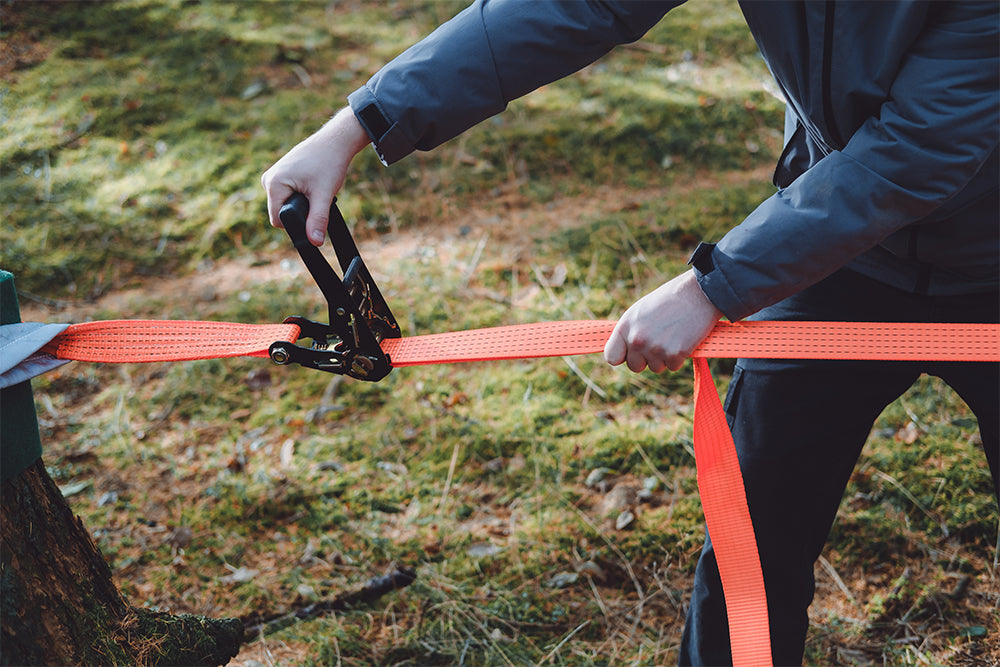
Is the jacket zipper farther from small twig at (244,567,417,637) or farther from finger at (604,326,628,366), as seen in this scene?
small twig at (244,567,417,637)

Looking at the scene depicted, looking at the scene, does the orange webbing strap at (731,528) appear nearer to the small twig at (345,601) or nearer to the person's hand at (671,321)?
the person's hand at (671,321)

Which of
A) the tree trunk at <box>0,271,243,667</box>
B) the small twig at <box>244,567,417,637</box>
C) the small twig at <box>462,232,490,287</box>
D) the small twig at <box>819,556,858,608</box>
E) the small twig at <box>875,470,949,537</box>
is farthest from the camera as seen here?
the small twig at <box>462,232,490,287</box>

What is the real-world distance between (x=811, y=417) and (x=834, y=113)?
0.69 m

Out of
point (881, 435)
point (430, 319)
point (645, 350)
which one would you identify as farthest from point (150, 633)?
point (881, 435)

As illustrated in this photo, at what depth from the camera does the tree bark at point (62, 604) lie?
1633mm

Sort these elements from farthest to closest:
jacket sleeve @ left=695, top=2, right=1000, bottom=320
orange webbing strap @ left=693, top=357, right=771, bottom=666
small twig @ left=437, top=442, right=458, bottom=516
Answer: small twig @ left=437, top=442, right=458, bottom=516
orange webbing strap @ left=693, top=357, right=771, bottom=666
jacket sleeve @ left=695, top=2, right=1000, bottom=320

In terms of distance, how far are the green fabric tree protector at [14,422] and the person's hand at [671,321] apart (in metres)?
1.31

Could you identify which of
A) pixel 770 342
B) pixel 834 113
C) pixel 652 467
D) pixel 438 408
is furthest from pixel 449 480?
pixel 834 113

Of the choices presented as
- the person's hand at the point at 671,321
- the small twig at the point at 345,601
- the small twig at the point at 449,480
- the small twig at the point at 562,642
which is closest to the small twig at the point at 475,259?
the small twig at the point at 449,480

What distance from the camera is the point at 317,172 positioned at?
1.60 m

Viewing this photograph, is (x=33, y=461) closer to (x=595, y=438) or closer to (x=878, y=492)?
(x=595, y=438)

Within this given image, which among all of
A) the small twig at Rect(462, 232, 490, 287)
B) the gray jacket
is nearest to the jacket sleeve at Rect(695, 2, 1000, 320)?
the gray jacket

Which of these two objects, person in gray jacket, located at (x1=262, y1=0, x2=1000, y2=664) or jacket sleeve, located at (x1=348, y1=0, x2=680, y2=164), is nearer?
person in gray jacket, located at (x1=262, y1=0, x2=1000, y2=664)

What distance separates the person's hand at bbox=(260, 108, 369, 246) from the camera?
1.59 meters
